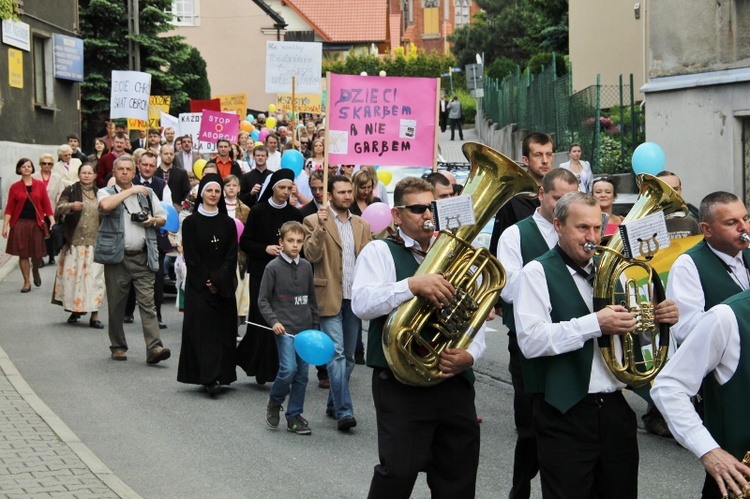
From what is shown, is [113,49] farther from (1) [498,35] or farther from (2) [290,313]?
(1) [498,35]

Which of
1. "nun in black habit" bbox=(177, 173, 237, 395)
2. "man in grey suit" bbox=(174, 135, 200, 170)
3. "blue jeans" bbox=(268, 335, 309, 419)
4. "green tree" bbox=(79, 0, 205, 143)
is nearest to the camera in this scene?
"blue jeans" bbox=(268, 335, 309, 419)

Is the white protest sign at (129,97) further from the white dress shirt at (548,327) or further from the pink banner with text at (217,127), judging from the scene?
the white dress shirt at (548,327)

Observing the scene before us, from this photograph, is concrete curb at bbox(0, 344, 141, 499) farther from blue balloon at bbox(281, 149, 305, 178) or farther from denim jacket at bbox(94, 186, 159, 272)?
blue balloon at bbox(281, 149, 305, 178)

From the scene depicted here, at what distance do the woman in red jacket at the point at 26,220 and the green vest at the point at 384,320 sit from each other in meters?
12.3

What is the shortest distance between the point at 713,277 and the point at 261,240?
624 cm

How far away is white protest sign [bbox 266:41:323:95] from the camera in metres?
22.2

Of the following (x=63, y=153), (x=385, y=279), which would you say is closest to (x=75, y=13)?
(x=63, y=153)

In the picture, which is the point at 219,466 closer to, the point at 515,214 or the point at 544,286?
the point at 515,214

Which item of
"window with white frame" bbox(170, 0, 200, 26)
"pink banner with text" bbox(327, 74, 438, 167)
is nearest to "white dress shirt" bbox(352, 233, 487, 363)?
"pink banner with text" bbox(327, 74, 438, 167)

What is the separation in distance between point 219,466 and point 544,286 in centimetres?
360

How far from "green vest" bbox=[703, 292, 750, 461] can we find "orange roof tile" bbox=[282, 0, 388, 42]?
8613cm

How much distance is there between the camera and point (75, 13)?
34.9 m

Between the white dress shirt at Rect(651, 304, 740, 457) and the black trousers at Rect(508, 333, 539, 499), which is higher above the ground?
the white dress shirt at Rect(651, 304, 740, 457)

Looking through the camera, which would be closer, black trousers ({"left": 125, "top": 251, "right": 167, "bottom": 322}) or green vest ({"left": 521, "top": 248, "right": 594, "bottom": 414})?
green vest ({"left": 521, "top": 248, "right": 594, "bottom": 414})
